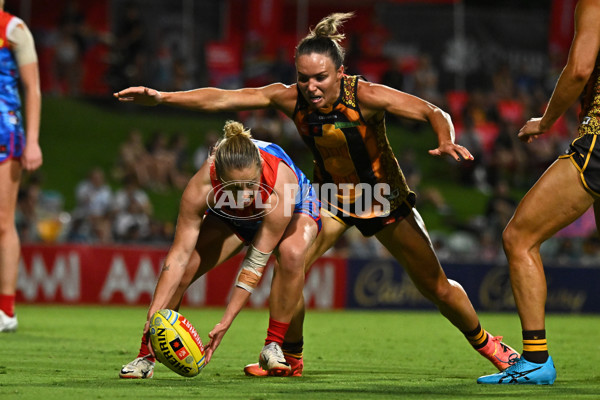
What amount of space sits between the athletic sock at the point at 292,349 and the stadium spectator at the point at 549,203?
3.95 feet

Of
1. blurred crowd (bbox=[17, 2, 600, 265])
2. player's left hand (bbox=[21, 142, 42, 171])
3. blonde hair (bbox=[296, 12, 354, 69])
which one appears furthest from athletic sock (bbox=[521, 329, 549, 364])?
blurred crowd (bbox=[17, 2, 600, 265])

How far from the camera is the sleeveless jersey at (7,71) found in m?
7.61

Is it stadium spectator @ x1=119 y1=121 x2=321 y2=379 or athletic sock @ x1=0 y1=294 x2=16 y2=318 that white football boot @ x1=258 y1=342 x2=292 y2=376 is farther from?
athletic sock @ x1=0 y1=294 x2=16 y2=318

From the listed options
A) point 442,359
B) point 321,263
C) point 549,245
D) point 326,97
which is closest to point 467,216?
point 549,245

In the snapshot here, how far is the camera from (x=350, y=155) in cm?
628

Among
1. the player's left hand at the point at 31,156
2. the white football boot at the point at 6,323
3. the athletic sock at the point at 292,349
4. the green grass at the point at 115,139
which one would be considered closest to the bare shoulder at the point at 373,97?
the athletic sock at the point at 292,349

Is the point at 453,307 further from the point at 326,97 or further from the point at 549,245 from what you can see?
the point at 549,245

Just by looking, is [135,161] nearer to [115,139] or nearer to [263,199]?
[115,139]

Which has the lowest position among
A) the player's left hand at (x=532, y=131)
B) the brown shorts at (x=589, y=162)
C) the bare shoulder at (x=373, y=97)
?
the brown shorts at (x=589, y=162)

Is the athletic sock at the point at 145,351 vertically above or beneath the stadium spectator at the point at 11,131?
beneath

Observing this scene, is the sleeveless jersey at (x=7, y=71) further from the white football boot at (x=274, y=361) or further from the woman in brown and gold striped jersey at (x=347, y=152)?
the white football boot at (x=274, y=361)

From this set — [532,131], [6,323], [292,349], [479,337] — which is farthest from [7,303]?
[532,131]

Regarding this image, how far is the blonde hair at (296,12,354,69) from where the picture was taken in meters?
5.95

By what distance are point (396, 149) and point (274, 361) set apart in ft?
49.3
